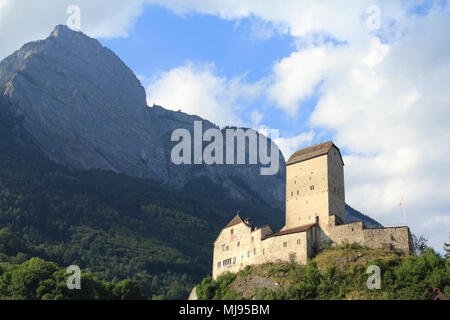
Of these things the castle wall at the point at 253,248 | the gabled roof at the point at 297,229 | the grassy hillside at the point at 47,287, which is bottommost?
the grassy hillside at the point at 47,287

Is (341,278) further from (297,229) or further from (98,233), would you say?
(98,233)

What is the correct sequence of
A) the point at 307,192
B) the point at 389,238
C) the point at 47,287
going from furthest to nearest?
the point at 307,192, the point at 47,287, the point at 389,238

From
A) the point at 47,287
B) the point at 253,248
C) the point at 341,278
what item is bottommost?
the point at 47,287

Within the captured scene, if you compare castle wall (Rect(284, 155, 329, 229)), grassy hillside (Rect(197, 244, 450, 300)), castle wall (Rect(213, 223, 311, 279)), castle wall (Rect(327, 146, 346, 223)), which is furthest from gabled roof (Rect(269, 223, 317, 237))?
grassy hillside (Rect(197, 244, 450, 300))

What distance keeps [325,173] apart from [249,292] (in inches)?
829

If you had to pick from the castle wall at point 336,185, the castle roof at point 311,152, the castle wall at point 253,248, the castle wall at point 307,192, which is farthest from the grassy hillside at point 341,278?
the castle roof at point 311,152

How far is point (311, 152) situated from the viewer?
292 feet

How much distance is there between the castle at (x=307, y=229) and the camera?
258 ft

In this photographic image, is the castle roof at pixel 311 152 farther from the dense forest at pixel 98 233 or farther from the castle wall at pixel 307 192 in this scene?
the dense forest at pixel 98 233

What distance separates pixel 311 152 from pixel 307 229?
1418cm

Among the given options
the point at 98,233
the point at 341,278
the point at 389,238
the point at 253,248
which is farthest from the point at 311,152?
the point at 98,233

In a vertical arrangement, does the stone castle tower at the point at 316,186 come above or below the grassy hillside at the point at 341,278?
above

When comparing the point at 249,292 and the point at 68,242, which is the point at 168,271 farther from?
the point at 249,292

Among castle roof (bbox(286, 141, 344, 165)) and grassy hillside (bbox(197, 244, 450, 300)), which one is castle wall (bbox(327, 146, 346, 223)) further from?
grassy hillside (bbox(197, 244, 450, 300))
